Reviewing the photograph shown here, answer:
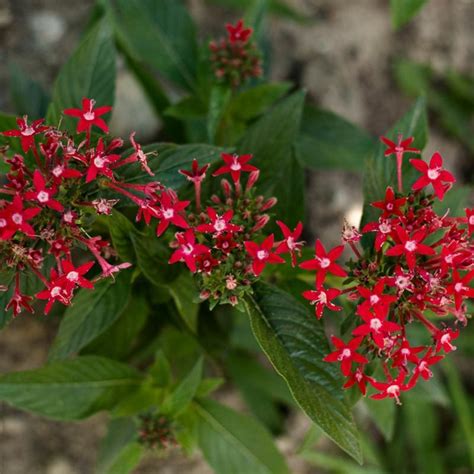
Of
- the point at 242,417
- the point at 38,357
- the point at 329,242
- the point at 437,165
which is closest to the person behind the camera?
the point at 437,165

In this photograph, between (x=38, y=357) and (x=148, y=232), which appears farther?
(x=38, y=357)

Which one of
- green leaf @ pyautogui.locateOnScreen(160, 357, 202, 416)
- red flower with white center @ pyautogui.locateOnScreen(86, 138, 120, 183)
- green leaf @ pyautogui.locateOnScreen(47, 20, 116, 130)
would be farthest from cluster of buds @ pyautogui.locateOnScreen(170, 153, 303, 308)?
green leaf @ pyautogui.locateOnScreen(47, 20, 116, 130)

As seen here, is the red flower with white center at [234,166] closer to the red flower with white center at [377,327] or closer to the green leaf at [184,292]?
the green leaf at [184,292]

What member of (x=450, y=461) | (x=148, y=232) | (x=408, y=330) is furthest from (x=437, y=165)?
(x=450, y=461)

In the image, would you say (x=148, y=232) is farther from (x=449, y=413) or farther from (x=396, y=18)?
(x=449, y=413)

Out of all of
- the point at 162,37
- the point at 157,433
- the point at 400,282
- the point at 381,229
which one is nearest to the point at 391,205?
the point at 381,229

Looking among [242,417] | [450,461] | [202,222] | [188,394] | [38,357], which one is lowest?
[450,461]

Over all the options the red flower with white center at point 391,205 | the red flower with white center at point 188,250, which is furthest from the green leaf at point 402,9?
the red flower with white center at point 188,250
